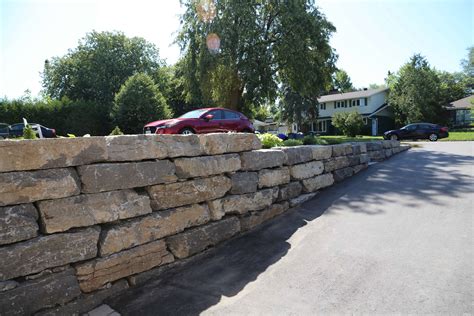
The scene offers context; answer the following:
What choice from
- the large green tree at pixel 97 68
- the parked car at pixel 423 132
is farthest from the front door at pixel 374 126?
the large green tree at pixel 97 68

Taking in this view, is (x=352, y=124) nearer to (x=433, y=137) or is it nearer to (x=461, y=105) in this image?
(x=433, y=137)

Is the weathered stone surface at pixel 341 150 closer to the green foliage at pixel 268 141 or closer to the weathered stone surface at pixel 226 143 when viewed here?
the green foliage at pixel 268 141

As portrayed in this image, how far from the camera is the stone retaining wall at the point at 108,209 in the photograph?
2.69 m

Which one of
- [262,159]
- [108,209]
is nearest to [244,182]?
[262,159]

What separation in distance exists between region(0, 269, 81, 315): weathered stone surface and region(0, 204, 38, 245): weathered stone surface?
0.39 metres

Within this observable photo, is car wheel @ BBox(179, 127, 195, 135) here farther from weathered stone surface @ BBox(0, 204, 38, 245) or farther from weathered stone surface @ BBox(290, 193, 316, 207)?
weathered stone surface @ BBox(0, 204, 38, 245)

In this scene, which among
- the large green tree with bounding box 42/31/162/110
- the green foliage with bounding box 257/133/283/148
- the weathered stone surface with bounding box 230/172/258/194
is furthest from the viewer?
the large green tree with bounding box 42/31/162/110

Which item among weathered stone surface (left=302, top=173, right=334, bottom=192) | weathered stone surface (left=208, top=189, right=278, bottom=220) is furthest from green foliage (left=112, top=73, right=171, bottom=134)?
weathered stone surface (left=208, top=189, right=278, bottom=220)

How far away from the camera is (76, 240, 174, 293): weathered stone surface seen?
3.04 m

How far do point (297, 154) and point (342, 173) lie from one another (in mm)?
2078

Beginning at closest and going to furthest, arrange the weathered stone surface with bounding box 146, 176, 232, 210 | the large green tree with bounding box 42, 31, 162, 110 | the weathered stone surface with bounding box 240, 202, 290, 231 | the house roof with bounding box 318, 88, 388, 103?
1. the weathered stone surface with bounding box 146, 176, 232, 210
2. the weathered stone surface with bounding box 240, 202, 290, 231
3. the large green tree with bounding box 42, 31, 162, 110
4. the house roof with bounding box 318, 88, 388, 103

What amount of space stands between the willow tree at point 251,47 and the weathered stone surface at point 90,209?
52.0ft

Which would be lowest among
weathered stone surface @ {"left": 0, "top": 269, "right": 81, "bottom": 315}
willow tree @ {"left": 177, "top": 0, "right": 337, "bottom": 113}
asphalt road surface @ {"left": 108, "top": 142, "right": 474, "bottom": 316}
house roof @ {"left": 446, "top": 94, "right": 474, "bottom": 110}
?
asphalt road surface @ {"left": 108, "top": 142, "right": 474, "bottom": 316}

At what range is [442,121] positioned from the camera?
128ft
